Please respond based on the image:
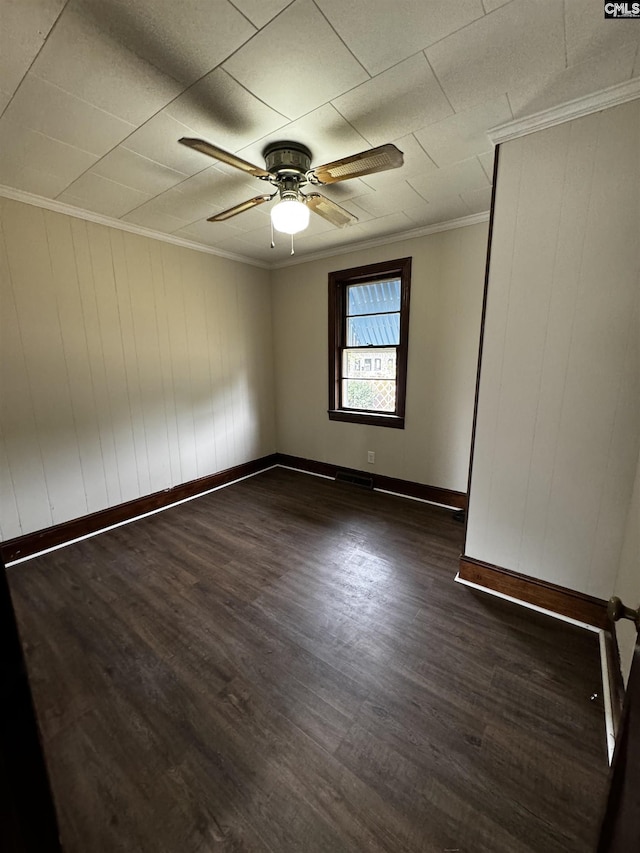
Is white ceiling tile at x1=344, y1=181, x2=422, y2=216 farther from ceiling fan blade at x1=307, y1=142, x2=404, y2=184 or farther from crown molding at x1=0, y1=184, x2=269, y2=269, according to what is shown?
crown molding at x1=0, y1=184, x2=269, y2=269

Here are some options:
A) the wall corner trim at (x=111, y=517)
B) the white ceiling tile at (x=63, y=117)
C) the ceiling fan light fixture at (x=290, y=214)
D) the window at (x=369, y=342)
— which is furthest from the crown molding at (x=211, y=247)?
the wall corner trim at (x=111, y=517)

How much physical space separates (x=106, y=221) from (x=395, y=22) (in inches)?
103

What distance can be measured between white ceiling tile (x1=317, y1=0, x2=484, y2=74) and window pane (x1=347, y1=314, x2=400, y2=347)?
2.29 m

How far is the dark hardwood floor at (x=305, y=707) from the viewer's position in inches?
44.3

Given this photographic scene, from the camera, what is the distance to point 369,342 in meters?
3.76

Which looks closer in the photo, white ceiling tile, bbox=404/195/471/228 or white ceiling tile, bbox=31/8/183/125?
white ceiling tile, bbox=31/8/183/125

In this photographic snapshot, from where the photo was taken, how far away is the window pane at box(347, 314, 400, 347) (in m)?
3.57

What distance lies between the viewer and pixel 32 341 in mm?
2541

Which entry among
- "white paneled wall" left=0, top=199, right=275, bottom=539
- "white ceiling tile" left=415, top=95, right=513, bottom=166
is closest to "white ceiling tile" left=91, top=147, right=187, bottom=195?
"white paneled wall" left=0, top=199, right=275, bottom=539

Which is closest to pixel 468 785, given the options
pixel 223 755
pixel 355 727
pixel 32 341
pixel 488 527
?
pixel 355 727

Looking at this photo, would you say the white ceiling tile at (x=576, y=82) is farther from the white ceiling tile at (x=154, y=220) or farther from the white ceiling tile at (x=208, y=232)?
the white ceiling tile at (x=154, y=220)

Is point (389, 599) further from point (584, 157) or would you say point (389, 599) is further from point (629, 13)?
point (629, 13)

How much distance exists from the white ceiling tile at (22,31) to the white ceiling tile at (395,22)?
3.04ft

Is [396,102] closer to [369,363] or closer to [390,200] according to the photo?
[390,200]
